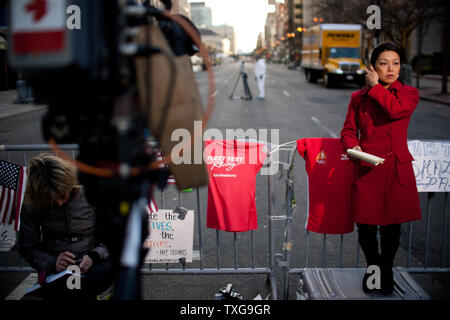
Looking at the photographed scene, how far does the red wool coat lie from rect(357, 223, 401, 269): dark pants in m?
0.11

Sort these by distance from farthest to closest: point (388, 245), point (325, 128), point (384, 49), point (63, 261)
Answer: point (325, 128), point (388, 245), point (384, 49), point (63, 261)

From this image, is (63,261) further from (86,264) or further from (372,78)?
(372,78)

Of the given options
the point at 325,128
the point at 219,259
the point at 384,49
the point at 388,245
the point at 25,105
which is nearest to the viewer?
the point at 384,49

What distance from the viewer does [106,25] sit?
1.43m

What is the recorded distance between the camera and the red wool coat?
9.74 feet

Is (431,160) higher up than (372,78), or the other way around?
(372,78)

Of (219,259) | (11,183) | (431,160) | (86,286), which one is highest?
(431,160)

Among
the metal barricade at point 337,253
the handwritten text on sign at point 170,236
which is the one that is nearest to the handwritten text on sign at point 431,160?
the metal barricade at point 337,253

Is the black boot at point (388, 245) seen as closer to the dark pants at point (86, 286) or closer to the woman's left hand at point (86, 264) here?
the dark pants at point (86, 286)

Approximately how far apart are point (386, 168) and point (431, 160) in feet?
3.45

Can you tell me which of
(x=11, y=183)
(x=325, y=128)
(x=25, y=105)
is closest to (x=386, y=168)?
(x=11, y=183)

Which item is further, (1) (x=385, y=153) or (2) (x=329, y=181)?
(2) (x=329, y=181)

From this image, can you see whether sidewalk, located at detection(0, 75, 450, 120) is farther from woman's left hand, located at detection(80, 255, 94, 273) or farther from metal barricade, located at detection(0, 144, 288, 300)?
woman's left hand, located at detection(80, 255, 94, 273)

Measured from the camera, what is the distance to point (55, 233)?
9.81 ft
